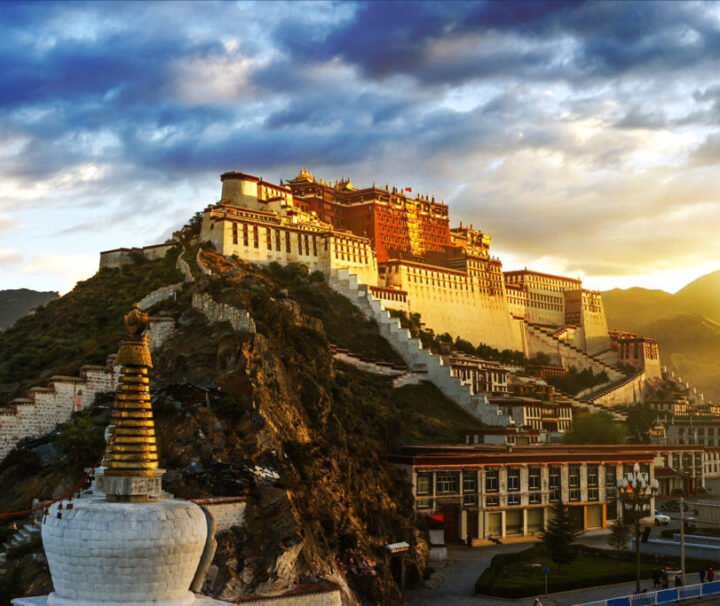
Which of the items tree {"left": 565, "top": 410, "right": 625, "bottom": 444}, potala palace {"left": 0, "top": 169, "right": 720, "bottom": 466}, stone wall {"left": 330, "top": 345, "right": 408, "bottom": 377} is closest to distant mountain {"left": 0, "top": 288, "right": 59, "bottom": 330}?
potala palace {"left": 0, "top": 169, "right": 720, "bottom": 466}

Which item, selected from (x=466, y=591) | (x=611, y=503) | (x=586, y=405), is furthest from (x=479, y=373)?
(x=466, y=591)

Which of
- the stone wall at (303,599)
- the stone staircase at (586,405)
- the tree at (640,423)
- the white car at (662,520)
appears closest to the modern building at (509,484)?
the white car at (662,520)

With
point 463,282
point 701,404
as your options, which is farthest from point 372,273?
point 701,404

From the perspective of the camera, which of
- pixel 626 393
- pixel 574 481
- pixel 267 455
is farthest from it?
pixel 626 393

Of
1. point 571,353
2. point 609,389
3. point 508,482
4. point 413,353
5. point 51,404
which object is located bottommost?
point 508,482

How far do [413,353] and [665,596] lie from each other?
5780cm

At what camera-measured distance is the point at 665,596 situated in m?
38.3

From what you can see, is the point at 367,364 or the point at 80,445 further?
the point at 367,364

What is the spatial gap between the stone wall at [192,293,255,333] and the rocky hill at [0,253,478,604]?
58 cm

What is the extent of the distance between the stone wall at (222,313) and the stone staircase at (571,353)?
255 ft

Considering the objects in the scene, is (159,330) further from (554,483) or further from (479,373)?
(479,373)

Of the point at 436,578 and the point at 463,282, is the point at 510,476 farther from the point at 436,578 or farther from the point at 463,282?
the point at 463,282

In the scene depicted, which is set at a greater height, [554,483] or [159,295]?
[159,295]

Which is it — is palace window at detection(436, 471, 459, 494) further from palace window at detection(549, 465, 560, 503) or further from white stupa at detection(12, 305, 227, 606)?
white stupa at detection(12, 305, 227, 606)
